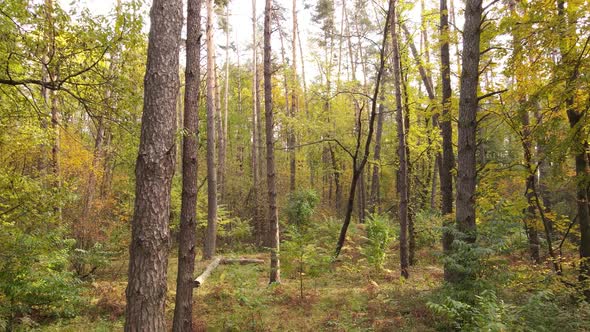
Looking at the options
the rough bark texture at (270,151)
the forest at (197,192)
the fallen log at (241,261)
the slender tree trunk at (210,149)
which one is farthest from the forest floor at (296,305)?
the slender tree trunk at (210,149)

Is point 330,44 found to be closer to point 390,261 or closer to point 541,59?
point 390,261

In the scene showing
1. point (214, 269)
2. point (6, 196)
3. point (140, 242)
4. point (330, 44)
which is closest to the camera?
point (140, 242)

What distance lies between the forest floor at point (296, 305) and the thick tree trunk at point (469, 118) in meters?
1.11

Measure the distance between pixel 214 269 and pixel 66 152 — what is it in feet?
23.3

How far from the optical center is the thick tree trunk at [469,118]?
249 inches

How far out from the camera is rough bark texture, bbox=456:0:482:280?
632 cm

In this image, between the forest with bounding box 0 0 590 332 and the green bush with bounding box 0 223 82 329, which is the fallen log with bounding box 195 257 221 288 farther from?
the green bush with bounding box 0 223 82 329

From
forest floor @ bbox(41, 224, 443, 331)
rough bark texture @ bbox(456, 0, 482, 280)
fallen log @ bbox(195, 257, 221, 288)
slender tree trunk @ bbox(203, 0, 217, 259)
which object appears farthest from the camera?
slender tree trunk @ bbox(203, 0, 217, 259)

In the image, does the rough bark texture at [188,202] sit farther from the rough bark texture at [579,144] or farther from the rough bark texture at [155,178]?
the rough bark texture at [579,144]

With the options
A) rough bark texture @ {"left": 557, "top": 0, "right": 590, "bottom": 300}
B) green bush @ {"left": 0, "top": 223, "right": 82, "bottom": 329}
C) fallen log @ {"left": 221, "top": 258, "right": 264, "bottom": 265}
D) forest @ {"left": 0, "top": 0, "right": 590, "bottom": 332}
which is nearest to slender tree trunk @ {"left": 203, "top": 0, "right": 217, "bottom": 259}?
fallen log @ {"left": 221, "top": 258, "right": 264, "bottom": 265}

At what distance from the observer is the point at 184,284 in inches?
233

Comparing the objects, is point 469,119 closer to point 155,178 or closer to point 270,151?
point 270,151

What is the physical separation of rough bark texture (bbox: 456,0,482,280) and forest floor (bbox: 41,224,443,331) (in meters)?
1.11

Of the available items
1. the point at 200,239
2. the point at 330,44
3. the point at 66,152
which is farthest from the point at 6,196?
the point at 330,44
